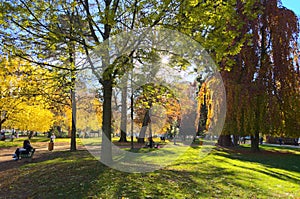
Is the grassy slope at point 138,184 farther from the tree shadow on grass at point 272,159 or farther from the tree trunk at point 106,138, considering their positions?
the tree shadow on grass at point 272,159

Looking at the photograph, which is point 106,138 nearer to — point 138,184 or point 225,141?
point 138,184

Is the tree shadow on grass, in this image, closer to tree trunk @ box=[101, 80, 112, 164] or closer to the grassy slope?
the grassy slope

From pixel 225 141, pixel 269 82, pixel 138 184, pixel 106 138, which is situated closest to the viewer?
pixel 138 184

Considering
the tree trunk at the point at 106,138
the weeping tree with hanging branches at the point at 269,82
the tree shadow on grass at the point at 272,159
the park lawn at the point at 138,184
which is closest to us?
the park lawn at the point at 138,184

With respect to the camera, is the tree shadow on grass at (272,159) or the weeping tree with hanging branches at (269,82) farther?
the weeping tree with hanging branches at (269,82)

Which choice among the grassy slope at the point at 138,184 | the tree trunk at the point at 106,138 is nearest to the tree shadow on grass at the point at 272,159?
the grassy slope at the point at 138,184

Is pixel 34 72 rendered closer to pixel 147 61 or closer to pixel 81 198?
pixel 147 61

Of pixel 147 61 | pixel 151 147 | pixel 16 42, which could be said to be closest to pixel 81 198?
pixel 147 61

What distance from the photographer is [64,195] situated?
18.9 ft

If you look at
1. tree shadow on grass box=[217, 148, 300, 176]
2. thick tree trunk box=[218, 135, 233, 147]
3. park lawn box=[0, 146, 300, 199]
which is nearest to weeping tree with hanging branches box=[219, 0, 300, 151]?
tree shadow on grass box=[217, 148, 300, 176]

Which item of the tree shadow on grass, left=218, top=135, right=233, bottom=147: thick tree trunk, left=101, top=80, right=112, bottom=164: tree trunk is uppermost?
left=101, top=80, right=112, bottom=164: tree trunk

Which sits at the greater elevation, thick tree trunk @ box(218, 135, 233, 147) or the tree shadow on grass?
thick tree trunk @ box(218, 135, 233, 147)

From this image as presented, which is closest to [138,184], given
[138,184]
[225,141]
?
[138,184]

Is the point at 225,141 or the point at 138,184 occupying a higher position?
the point at 138,184
